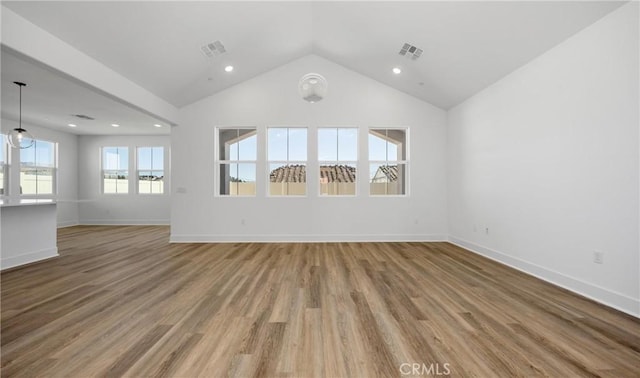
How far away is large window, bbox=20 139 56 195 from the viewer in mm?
6633

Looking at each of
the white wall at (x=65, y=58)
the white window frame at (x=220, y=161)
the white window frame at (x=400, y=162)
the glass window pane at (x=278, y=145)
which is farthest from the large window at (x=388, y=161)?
the white wall at (x=65, y=58)

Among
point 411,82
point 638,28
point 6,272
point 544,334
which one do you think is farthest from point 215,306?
point 411,82

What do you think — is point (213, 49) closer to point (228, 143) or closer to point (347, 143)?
point (228, 143)

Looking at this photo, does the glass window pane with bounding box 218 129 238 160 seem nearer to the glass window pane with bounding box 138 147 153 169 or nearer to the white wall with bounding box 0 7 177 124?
the white wall with bounding box 0 7 177 124

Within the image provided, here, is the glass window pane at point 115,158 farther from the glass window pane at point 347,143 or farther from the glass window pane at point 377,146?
the glass window pane at point 377,146

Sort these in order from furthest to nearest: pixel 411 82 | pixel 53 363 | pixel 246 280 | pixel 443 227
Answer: pixel 443 227 → pixel 411 82 → pixel 246 280 → pixel 53 363

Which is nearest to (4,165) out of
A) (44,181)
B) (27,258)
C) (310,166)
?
(44,181)

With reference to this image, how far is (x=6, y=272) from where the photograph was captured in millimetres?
3383

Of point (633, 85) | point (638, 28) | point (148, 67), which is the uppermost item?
point (148, 67)

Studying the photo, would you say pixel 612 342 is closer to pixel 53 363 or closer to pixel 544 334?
pixel 544 334

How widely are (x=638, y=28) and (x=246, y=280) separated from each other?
4527 millimetres

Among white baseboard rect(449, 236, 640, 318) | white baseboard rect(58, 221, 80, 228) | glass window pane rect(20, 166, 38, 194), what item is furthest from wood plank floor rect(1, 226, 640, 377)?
white baseboard rect(58, 221, 80, 228)

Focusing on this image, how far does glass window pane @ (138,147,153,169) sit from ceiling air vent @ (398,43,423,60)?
7935 millimetres

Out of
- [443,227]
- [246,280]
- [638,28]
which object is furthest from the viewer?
[443,227]
